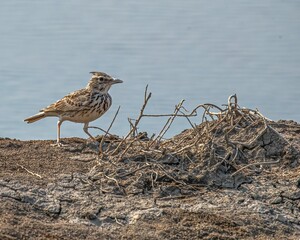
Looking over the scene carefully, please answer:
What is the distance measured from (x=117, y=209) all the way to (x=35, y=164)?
126 centimetres

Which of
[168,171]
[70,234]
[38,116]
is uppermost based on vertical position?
[38,116]

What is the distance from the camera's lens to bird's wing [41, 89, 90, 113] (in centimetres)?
1143

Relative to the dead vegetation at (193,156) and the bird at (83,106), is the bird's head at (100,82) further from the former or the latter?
the dead vegetation at (193,156)

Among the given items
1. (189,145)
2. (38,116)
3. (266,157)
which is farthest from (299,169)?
(38,116)

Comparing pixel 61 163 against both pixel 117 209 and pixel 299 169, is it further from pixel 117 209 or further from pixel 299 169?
pixel 299 169

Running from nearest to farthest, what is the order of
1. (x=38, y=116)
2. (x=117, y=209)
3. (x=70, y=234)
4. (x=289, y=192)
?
(x=70, y=234) → (x=117, y=209) → (x=289, y=192) → (x=38, y=116)

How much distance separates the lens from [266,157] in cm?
985

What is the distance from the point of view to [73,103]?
11461mm

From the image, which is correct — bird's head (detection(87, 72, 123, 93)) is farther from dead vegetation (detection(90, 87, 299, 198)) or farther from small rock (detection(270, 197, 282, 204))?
small rock (detection(270, 197, 282, 204))

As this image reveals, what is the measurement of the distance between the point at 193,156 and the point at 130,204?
111cm

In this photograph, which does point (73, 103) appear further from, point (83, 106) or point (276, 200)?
point (276, 200)

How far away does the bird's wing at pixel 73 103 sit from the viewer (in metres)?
11.4

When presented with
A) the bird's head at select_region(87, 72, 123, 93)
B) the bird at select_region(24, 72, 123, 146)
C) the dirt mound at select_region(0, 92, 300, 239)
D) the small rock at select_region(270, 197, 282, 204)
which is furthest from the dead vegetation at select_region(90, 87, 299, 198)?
the bird's head at select_region(87, 72, 123, 93)

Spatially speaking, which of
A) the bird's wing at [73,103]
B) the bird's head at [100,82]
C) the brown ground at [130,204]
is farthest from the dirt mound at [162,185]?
the bird's head at [100,82]
